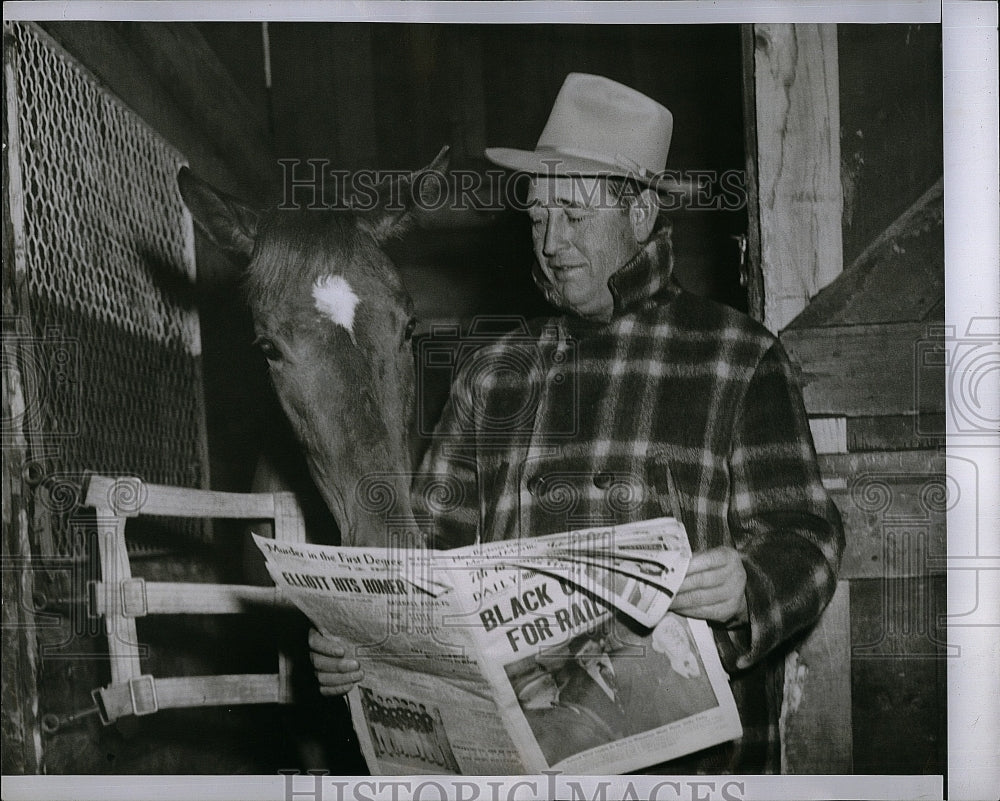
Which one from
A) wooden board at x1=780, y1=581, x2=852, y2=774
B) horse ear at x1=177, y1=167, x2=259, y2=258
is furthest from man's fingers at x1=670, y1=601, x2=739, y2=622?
horse ear at x1=177, y1=167, x2=259, y2=258

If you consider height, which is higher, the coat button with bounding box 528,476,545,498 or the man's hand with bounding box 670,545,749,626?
the coat button with bounding box 528,476,545,498

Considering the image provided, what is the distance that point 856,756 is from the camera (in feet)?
5.39

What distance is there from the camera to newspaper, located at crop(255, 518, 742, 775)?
62.7 inches

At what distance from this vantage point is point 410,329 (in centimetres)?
160

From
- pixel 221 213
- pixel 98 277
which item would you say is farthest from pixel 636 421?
pixel 98 277

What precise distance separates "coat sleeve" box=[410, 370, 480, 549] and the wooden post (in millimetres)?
565

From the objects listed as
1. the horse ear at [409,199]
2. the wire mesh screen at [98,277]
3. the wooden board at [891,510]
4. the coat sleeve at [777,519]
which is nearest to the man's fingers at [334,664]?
the wire mesh screen at [98,277]

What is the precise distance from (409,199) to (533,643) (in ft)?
2.60

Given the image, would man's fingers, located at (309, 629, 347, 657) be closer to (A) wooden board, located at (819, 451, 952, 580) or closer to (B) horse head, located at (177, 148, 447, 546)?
(B) horse head, located at (177, 148, 447, 546)

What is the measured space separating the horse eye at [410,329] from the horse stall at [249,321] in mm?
23

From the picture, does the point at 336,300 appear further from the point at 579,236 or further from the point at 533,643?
the point at 533,643

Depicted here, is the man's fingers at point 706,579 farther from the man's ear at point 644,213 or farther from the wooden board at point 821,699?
the man's ear at point 644,213

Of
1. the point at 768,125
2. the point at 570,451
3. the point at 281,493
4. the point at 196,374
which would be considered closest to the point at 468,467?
the point at 570,451

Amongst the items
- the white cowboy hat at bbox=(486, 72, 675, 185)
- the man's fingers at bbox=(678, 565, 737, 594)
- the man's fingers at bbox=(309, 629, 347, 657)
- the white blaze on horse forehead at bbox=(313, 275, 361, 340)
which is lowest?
the man's fingers at bbox=(309, 629, 347, 657)
